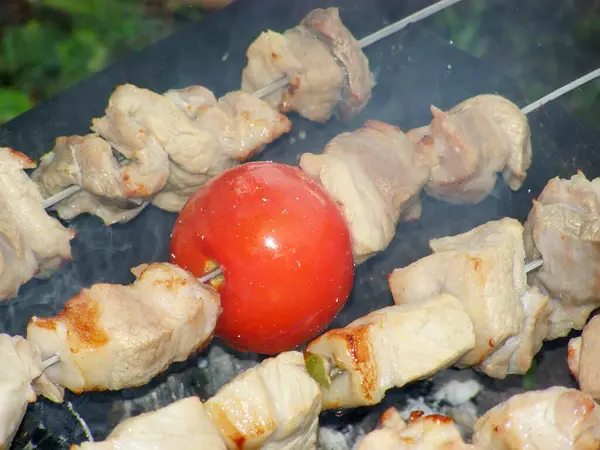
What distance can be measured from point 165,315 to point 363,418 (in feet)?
3.04

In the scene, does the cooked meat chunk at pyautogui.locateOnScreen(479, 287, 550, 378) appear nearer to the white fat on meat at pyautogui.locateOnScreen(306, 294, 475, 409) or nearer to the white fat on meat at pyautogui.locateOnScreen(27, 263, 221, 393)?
the white fat on meat at pyautogui.locateOnScreen(306, 294, 475, 409)

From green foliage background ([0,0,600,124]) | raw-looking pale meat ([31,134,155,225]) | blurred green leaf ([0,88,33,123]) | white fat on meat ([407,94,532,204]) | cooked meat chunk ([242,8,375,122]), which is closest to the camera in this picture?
raw-looking pale meat ([31,134,155,225])

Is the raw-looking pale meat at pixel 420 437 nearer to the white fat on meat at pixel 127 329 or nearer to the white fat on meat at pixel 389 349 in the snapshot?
the white fat on meat at pixel 389 349

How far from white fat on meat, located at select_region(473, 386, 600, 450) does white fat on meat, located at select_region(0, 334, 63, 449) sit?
1.46 m

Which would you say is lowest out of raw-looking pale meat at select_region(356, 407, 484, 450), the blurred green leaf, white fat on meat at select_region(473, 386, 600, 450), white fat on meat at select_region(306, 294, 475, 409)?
white fat on meat at select_region(473, 386, 600, 450)

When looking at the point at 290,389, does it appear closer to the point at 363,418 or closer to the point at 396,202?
A: the point at 363,418

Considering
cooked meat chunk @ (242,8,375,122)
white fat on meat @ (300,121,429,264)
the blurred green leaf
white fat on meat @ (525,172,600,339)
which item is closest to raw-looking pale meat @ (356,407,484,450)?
white fat on meat @ (300,121,429,264)

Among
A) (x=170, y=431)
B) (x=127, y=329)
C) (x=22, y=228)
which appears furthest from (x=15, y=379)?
(x=22, y=228)

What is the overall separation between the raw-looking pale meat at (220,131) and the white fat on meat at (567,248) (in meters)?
1.16

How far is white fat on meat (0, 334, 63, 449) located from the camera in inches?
98.0

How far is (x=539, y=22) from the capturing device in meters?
5.50

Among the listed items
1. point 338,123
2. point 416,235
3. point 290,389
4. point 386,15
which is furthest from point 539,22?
point 290,389

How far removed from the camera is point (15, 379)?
8.33 ft

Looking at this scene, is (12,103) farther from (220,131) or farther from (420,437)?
(420,437)
